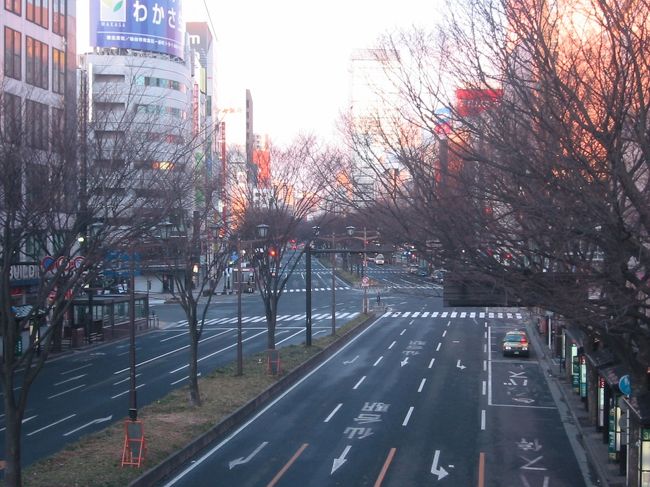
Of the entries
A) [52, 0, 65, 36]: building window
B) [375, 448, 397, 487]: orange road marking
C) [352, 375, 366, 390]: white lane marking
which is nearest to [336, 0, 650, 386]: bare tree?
[375, 448, 397, 487]: orange road marking

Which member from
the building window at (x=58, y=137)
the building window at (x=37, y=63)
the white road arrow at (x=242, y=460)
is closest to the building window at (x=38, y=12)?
the building window at (x=37, y=63)

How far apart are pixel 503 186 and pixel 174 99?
6893 cm

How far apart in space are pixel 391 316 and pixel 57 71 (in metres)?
32.1

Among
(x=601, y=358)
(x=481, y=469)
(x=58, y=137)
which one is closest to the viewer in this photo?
(x=58, y=137)

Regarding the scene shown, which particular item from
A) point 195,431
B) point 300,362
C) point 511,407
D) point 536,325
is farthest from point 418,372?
point 536,325

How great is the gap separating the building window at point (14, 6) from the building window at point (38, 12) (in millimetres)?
696

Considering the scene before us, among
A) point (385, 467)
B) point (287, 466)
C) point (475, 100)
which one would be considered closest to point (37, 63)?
point (287, 466)

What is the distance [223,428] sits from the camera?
2223 cm

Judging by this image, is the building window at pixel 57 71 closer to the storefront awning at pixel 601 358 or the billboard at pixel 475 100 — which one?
the storefront awning at pixel 601 358

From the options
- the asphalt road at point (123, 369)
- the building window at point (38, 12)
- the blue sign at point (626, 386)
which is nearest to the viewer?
the blue sign at point (626, 386)

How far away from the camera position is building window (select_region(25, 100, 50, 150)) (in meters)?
14.1

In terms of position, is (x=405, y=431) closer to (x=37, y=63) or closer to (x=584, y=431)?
(x=584, y=431)

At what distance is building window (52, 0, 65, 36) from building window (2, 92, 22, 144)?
87.9 feet

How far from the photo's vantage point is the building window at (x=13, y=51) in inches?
1339
